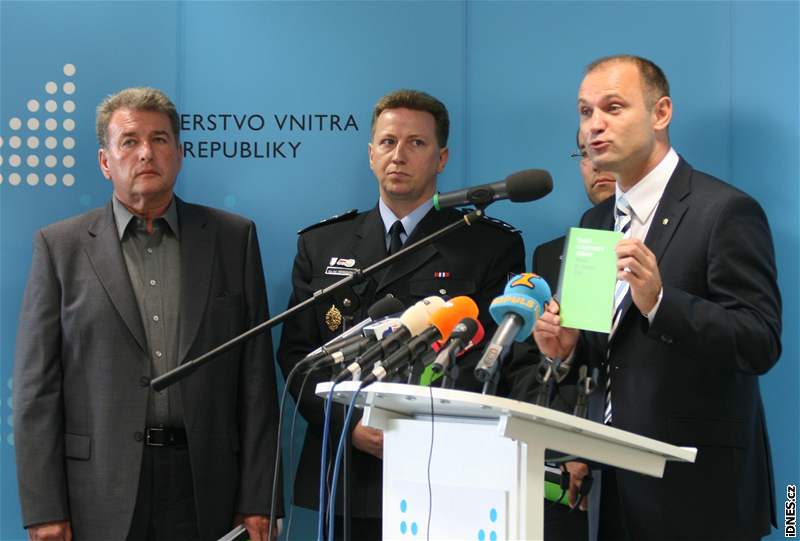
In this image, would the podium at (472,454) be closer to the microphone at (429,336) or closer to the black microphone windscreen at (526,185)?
the microphone at (429,336)

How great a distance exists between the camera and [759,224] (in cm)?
288

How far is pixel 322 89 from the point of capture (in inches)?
169

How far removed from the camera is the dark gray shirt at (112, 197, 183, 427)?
357cm

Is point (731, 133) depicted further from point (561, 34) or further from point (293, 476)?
point (293, 476)

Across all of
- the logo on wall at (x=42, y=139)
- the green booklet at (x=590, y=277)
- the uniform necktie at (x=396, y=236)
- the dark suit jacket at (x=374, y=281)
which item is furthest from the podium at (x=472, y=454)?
the logo on wall at (x=42, y=139)

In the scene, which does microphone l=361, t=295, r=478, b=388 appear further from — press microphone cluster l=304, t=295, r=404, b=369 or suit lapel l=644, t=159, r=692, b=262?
suit lapel l=644, t=159, r=692, b=262

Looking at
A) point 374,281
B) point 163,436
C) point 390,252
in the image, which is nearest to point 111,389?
point 163,436

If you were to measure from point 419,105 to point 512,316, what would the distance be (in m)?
1.89

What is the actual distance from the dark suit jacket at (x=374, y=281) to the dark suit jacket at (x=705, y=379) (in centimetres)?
84

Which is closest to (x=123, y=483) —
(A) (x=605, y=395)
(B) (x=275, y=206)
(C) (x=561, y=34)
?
(B) (x=275, y=206)

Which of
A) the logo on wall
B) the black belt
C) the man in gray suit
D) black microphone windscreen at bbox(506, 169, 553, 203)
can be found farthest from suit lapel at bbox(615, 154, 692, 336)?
the logo on wall

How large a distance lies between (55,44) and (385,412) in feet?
8.76

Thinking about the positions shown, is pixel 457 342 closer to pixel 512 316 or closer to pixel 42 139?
pixel 512 316

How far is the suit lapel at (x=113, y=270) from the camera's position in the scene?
11.6 ft
